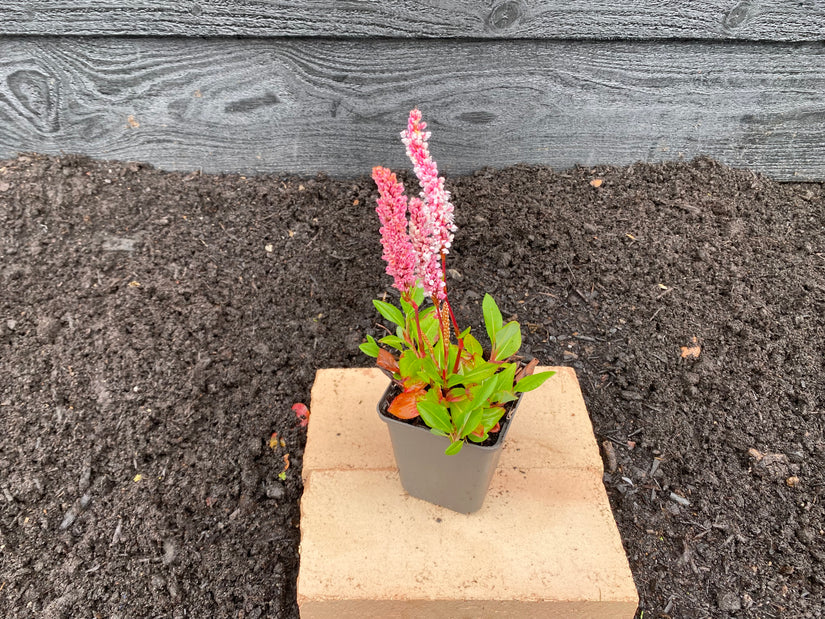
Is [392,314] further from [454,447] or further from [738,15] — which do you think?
[738,15]

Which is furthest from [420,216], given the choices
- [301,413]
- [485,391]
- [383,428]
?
[301,413]

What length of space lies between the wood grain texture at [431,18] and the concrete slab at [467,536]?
146 cm

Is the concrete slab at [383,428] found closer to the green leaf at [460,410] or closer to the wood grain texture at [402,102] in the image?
the green leaf at [460,410]

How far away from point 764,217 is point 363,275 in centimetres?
169

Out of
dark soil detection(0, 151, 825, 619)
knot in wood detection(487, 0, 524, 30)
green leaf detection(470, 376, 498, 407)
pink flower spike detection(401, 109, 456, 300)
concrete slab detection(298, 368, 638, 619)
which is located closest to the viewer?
pink flower spike detection(401, 109, 456, 300)

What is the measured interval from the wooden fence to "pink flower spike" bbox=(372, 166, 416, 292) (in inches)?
57.6

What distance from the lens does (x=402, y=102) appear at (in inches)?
88.4

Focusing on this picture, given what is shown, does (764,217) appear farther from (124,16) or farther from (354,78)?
(124,16)

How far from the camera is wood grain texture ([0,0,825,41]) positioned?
2.01 meters

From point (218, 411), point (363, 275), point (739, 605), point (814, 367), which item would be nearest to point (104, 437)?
point (218, 411)

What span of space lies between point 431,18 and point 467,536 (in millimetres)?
1807

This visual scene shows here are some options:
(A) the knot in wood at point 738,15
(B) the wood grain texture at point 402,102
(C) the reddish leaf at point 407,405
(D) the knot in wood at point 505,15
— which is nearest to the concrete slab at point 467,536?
(C) the reddish leaf at point 407,405

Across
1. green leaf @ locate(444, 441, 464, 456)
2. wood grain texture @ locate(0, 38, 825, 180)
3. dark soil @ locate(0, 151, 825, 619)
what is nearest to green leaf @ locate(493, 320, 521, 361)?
green leaf @ locate(444, 441, 464, 456)

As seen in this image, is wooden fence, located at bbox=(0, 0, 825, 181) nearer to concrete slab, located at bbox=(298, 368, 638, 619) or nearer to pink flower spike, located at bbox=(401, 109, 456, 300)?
concrete slab, located at bbox=(298, 368, 638, 619)
